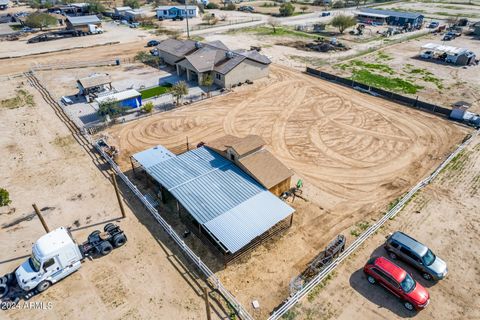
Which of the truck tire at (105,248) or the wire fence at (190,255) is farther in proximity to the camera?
the truck tire at (105,248)

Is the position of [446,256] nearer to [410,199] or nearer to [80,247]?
[410,199]

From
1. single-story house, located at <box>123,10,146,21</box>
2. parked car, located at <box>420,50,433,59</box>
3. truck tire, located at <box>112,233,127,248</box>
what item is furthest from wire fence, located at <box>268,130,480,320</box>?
single-story house, located at <box>123,10,146,21</box>

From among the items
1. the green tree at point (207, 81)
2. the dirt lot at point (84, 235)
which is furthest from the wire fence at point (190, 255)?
the green tree at point (207, 81)

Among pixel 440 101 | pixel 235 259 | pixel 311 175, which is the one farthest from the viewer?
pixel 440 101

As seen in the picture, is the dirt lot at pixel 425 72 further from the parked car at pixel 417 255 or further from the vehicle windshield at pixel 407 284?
the vehicle windshield at pixel 407 284

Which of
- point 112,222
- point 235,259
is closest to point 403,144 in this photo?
point 235,259

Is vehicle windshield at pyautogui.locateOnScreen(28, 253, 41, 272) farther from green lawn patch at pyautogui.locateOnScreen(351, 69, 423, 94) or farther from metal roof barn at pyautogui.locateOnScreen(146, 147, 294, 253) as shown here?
green lawn patch at pyautogui.locateOnScreen(351, 69, 423, 94)
